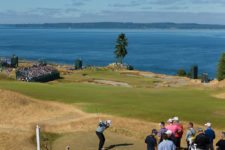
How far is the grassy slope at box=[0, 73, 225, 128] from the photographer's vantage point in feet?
123

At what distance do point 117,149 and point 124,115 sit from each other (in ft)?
29.4

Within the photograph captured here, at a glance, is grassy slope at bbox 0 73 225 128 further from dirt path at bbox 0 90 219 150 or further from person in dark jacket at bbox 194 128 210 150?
person in dark jacket at bbox 194 128 210 150

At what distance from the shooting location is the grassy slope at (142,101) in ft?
123

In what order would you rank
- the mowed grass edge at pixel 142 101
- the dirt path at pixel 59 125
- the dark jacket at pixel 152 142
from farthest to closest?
the mowed grass edge at pixel 142 101 < the dirt path at pixel 59 125 < the dark jacket at pixel 152 142

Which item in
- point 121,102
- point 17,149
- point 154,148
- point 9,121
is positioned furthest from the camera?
point 121,102

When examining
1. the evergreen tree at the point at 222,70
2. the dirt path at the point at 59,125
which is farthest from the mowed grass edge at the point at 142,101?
the evergreen tree at the point at 222,70

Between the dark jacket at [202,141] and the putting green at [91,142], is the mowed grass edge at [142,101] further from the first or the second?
the dark jacket at [202,141]

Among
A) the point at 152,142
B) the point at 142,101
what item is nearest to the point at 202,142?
the point at 152,142

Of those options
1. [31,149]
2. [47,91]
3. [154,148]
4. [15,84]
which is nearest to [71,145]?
[31,149]

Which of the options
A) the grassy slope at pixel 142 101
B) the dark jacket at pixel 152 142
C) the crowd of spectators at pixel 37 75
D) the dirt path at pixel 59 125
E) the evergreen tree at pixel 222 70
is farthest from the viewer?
the evergreen tree at pixel 222 70

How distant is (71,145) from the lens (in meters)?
29.8

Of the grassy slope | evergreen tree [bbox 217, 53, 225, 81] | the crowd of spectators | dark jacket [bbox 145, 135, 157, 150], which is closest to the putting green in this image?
the grassy slope

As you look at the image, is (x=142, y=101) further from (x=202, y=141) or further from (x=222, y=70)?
(x=222, y=70)

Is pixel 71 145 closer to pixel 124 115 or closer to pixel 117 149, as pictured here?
pixel 117 149
